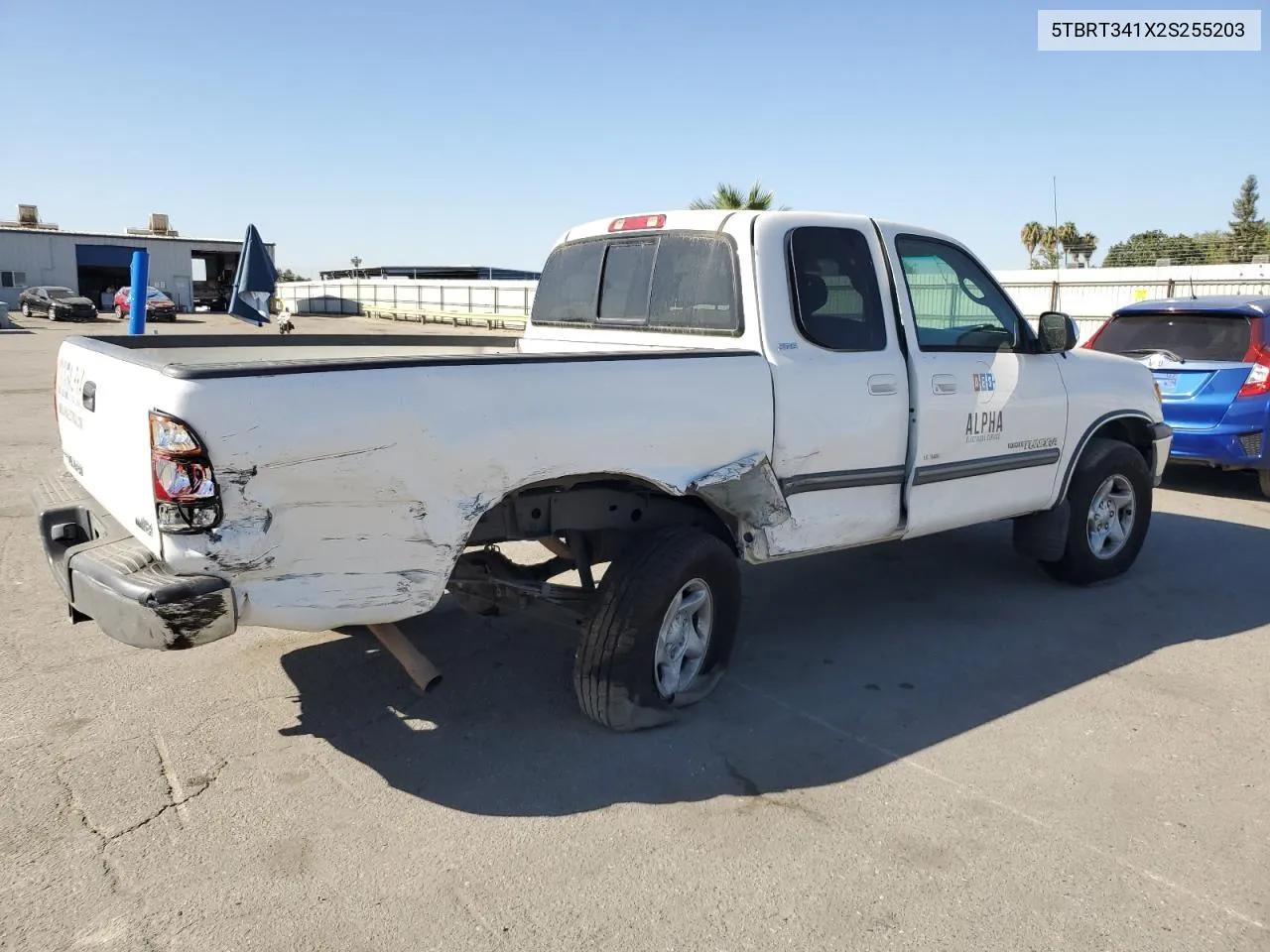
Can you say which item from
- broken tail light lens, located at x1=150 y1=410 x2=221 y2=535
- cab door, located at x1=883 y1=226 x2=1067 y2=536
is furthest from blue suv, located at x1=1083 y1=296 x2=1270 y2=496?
broken tail light lens, located at x1=150 y1=410 x2=221 y2=535

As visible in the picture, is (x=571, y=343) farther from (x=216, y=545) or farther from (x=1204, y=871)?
(x=1204, y=871)

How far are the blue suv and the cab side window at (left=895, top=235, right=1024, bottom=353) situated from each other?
152 inches

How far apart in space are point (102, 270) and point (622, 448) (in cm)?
6011

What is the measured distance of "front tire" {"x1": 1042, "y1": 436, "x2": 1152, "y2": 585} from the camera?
5801 millimetres

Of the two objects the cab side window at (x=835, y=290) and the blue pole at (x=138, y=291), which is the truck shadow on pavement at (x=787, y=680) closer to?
the cab side window at (x=835, y=290)

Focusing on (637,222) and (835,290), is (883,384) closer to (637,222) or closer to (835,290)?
(835,290)

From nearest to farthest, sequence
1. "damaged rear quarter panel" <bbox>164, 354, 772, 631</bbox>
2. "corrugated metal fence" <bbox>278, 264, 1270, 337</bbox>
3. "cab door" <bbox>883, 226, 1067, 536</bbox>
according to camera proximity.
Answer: "damaged rear quarter panel" <bbox>164, 354, 772, 631</bbox> → "cab door" <bbox>883, 226, 1067, 536</bbox> → "corrugated metal fence" <bbox>278, 264, 1270, 337</bbox>

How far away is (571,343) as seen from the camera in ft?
17.1

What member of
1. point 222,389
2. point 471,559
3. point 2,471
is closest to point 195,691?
point 471,559

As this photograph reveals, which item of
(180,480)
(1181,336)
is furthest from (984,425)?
(1181,336)

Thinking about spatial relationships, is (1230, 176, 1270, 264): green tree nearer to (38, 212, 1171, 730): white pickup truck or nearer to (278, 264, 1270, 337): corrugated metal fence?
(278, 264, 1270, 337): corrugated metal fence

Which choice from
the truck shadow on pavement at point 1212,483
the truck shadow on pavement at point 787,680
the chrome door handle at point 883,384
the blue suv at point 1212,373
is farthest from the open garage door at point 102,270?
the chrome door handle at point 883,384

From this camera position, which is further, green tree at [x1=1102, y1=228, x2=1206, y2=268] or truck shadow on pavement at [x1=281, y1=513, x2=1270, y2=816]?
green tree at [x1=1102, y1=228, x2=1206, y2=268]

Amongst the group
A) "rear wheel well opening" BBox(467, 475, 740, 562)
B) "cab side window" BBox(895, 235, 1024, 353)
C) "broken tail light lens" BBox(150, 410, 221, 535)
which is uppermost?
"cab side window" BBox(895, 235, 1024, 353)
